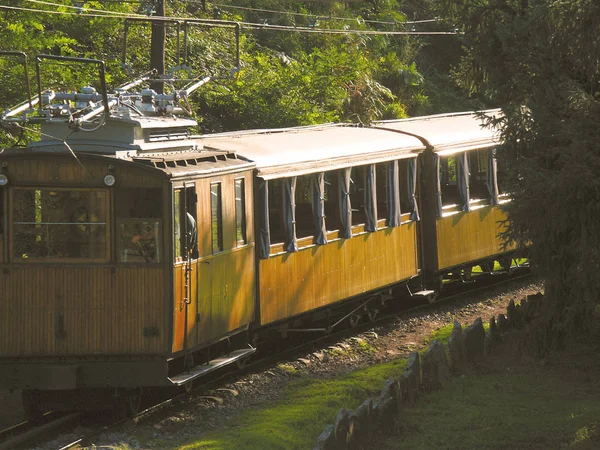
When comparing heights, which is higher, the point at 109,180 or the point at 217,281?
the point at 109,180

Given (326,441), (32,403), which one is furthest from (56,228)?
(326,441)

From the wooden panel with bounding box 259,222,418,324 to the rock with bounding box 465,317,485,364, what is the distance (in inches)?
89.8

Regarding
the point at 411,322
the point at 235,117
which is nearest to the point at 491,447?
the point at 411,322

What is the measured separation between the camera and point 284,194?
1387 centimetres

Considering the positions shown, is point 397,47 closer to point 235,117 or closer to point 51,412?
point 235,117

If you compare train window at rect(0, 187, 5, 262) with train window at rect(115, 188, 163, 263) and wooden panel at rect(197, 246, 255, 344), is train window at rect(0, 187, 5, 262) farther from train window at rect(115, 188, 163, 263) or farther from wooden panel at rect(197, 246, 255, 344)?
wooden panel at rect(197, 246, 255, 344)

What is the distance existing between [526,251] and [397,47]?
982 inches

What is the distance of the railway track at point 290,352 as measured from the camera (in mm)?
10828

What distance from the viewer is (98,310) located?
1090 centimetres

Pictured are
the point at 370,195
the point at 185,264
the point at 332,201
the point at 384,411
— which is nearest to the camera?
the point at 384,411

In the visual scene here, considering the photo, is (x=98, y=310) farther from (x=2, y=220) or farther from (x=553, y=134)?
(x=553, y=134)

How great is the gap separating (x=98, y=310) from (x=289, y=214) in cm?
357

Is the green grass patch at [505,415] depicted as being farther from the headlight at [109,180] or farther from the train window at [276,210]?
the headlight at [109,180]

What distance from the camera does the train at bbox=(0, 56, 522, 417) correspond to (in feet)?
35.7
